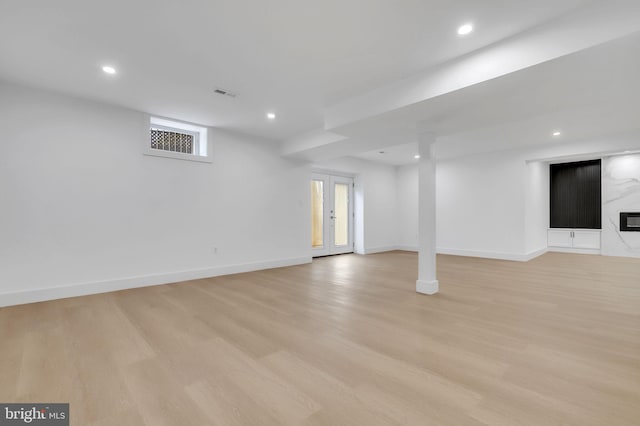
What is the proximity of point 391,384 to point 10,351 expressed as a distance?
316cm

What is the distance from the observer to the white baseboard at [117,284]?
3633 millimetres

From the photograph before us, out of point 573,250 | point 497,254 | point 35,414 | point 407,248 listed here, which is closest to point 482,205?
point 497,254

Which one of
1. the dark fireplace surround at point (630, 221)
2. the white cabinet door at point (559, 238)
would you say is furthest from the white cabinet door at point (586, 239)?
the dark fireplace surround at point (630, 221)

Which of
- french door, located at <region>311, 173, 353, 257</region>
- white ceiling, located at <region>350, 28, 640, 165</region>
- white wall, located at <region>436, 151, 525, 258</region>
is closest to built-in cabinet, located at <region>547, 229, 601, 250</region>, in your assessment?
white wall, located at <region>436, 151, 525, 258</region>

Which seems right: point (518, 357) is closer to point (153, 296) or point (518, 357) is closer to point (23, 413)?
point (23, 413)

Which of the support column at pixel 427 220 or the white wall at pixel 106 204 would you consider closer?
the white wall at pixel 106 204

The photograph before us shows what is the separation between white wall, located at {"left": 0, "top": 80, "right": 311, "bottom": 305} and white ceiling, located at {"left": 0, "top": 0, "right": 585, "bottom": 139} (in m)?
0.54

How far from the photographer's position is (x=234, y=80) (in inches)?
139

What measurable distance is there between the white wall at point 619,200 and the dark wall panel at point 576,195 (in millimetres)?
398

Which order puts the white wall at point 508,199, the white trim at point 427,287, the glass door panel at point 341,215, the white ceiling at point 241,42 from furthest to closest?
the glass door panel at point 341,215, the white wall at point 508,199, the white trim at point 427,287, the white ceiling at point 241,42

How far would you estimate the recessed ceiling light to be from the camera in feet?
8.13

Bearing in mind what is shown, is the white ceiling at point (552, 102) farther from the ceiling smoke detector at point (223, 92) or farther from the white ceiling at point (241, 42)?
the ceiling smoke detector at point (223, 92)

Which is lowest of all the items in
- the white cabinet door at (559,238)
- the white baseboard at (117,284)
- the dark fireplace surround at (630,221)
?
the white baseboard at (117,284)

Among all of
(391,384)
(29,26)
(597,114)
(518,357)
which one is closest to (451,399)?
(391,384)
